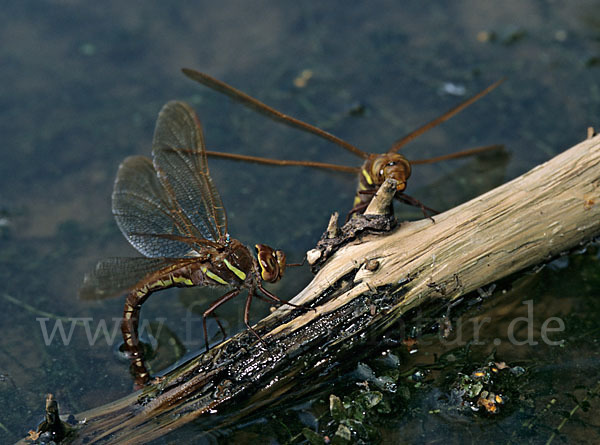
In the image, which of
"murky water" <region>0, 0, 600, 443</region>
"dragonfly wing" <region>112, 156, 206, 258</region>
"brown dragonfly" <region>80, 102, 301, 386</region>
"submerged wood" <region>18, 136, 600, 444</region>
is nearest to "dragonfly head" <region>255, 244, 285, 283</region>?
"brown dragonfly" <region>80, 102, 301, 386</region>

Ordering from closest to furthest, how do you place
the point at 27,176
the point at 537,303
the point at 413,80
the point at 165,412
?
the point at 165,412 < the point at 537,303 < the point at 27,176 < the point at 413,80

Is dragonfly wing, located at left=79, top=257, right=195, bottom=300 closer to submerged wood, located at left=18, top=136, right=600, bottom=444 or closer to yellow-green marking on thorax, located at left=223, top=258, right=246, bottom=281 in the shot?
yellow-green marking on thorax, located at left=223, top=258, right=246, bottom=281

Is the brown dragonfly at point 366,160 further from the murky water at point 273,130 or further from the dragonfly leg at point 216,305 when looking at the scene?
the dragonfly leg at point 216,305

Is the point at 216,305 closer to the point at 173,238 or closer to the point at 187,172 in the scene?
the point at 173,238

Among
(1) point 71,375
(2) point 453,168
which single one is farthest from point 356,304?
(2) point 453,168

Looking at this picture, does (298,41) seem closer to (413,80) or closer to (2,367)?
(413,80)

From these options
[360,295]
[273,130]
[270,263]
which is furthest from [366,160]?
[360,295]

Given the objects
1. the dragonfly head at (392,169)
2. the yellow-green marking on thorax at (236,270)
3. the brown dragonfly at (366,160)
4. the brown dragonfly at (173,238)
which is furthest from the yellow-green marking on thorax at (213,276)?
the dragonfly head at (392,169)
